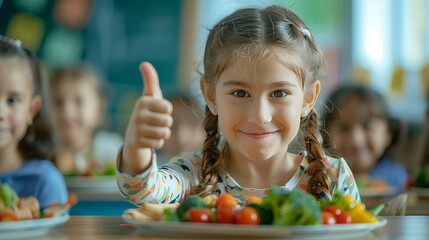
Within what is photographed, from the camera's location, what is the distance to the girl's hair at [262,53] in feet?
6.34

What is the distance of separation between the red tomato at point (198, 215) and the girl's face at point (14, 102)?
1.61 meters

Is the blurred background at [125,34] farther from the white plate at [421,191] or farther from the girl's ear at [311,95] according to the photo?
the girl's ear at [311,95]

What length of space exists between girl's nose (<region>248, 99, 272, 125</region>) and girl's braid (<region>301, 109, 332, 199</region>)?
27cm

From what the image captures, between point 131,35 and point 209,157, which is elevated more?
point 131,35

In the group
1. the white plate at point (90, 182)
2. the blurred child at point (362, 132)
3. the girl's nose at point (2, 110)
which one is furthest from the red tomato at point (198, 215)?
the blurred child at point (362, 132)

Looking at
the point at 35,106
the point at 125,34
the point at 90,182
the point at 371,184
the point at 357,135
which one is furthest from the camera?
the point at 125,34

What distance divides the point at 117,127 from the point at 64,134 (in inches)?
92.1

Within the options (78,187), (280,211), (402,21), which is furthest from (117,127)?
(280,211)

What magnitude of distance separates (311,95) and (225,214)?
816 millimetres

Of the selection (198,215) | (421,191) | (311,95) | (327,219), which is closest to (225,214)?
(198,215)

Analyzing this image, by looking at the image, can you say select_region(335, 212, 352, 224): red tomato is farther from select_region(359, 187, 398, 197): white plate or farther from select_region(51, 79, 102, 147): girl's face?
select_region(51, 79, 102, 147): girl's face

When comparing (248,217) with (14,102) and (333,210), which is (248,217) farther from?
(14,102)

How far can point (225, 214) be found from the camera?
50.7 inches

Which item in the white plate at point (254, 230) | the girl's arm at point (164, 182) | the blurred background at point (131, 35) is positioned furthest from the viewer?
the blurred background at point (131, 35)
